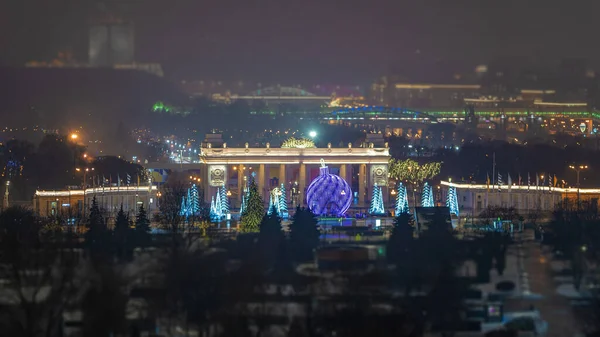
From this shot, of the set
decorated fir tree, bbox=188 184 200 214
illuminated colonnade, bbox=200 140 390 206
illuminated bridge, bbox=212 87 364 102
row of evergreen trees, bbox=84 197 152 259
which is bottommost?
row of evergreen trees, bbox=84 197 152 259

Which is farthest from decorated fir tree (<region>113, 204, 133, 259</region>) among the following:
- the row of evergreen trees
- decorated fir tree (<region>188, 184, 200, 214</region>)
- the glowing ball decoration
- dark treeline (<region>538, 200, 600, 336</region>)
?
the glowing ball decoration

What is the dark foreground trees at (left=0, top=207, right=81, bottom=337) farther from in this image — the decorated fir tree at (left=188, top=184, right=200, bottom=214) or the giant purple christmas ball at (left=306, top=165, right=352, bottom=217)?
the decorated fir tree at (left=188, top=184, right=200, bottom=214)

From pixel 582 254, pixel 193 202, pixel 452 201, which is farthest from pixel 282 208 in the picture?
pixel 582 254

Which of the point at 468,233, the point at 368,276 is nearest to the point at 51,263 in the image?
the point at 368,276

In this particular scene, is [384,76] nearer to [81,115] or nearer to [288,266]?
[81,115]

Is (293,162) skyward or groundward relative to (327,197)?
skyward

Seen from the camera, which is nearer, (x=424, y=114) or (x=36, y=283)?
(x=36, y=283)

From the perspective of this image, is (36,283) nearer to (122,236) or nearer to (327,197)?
(122,236)
